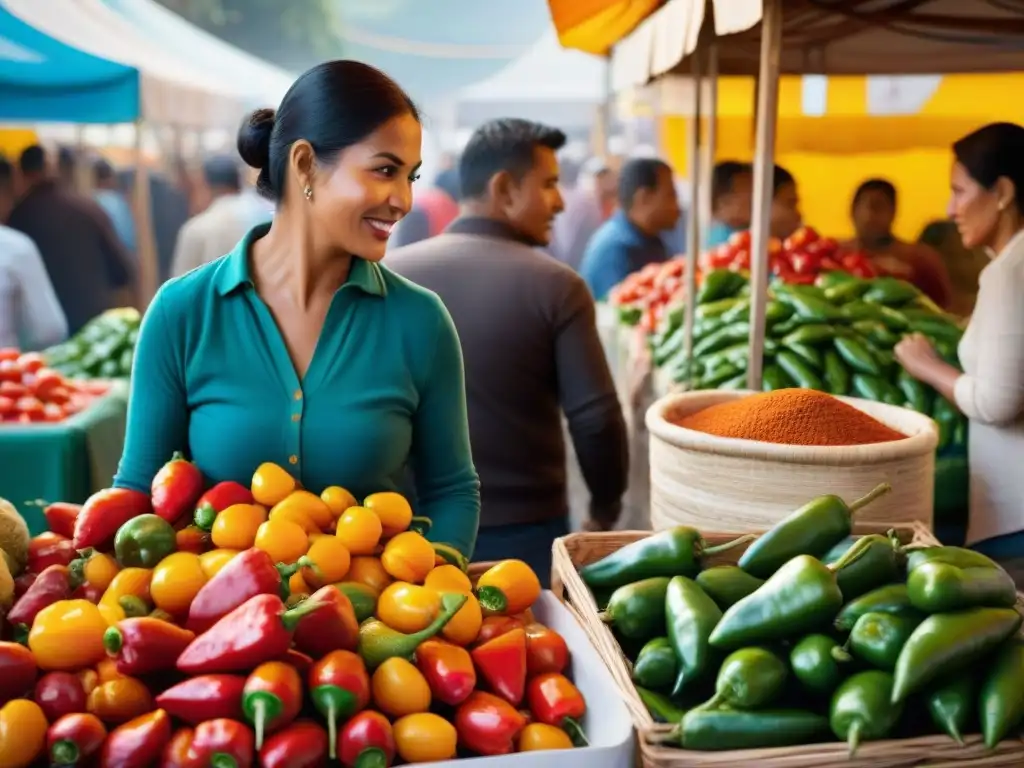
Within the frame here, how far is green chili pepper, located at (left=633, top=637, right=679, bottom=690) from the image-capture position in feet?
5.37

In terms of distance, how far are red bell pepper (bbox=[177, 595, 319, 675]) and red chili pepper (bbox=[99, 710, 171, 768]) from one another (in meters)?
0.07

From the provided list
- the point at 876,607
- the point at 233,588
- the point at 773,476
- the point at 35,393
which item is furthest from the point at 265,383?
the point at 35,393

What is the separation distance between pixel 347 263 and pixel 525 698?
856 mm

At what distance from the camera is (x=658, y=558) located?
189 cm

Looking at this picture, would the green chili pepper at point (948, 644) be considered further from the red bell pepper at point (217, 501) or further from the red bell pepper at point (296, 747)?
the red bell pepper at point (217, 501)

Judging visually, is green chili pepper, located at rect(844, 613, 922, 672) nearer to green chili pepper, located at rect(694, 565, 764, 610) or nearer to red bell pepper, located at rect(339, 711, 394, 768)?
green chili pepper, located at rect(694, 565, 764, 610)

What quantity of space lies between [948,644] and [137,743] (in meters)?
1.06

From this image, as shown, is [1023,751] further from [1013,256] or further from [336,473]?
[1013,256]

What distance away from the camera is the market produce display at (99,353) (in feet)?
17.8

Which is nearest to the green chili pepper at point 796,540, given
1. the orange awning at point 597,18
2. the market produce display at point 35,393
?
the orange awning at point 597,18

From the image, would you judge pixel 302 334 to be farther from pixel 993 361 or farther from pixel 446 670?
pixel 993 361

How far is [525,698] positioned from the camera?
1.51 meters

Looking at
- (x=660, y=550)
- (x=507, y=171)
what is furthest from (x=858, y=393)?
(x=660, y=550)

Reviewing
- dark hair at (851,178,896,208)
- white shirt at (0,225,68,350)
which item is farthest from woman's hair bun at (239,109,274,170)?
dark hair at (851,178,896,208)
